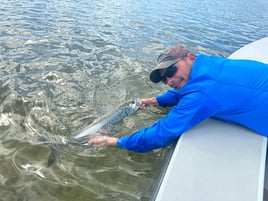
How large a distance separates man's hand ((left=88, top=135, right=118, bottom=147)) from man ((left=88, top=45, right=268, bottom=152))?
1.43 feet

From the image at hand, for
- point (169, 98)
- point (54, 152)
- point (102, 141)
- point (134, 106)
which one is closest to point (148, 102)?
point (134, 106)

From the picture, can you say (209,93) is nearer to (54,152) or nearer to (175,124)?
(175,124)

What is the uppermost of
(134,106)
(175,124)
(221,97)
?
(221,97)

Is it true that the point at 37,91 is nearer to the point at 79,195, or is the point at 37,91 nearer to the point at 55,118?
the point at 55,118

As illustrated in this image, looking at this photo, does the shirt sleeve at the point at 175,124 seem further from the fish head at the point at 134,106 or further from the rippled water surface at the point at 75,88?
the fish head at the point at 134,106

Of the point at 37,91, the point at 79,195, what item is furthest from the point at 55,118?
the point at 79,195

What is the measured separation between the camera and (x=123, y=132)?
4.32 metres

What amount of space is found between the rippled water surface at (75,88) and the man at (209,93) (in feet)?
2.45

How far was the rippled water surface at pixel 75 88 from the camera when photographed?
339 centimetres

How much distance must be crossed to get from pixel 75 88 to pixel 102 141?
6.92ft

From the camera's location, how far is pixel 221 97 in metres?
2.85

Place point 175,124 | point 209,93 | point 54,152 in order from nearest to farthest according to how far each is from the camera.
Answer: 1. point 209,93
2. point 175,124
3. point 54,152

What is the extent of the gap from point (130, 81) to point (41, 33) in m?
3.79

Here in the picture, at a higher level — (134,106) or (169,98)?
(169,98)
